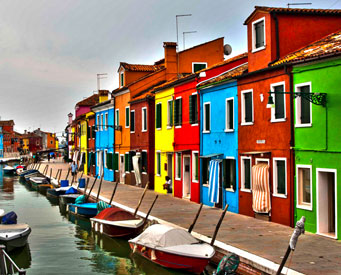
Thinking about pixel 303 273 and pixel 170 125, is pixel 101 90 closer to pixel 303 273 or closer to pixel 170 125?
pixel 170 125

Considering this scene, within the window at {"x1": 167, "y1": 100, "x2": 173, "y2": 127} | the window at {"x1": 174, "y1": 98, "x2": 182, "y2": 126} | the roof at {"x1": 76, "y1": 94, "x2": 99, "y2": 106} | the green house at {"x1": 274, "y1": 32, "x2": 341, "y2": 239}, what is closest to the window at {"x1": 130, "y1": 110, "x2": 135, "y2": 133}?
the window at {"x1": 167, "y1": 100, "x2": 173, "y2": 127}

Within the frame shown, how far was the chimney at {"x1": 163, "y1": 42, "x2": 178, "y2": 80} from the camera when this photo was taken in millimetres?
34625

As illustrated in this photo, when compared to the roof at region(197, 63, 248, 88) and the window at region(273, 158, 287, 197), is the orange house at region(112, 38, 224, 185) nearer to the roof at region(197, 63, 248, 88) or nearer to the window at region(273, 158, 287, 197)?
the roof at region(197, 63, 248, 88)

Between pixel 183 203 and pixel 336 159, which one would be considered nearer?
pixel 336 159

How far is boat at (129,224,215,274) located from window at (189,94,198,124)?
33.8 feet

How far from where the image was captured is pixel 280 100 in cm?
1814

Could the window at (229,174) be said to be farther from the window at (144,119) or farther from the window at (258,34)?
the window at (144,119)

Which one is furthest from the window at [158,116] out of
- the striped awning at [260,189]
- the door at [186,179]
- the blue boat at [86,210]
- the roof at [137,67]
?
the striped awning at [260,189]

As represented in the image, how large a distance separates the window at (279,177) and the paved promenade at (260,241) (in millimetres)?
1199

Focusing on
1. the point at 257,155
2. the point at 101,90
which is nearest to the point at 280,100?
the point at 257,155

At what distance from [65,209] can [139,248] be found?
57.9 ft

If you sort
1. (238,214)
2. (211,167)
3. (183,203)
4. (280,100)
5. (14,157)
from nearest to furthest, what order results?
(280,100), (238,214), (211,167), (183,203), (14,157)

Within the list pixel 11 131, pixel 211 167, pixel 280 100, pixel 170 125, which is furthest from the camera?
pixel 11 131

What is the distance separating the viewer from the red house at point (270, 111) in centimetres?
1766
